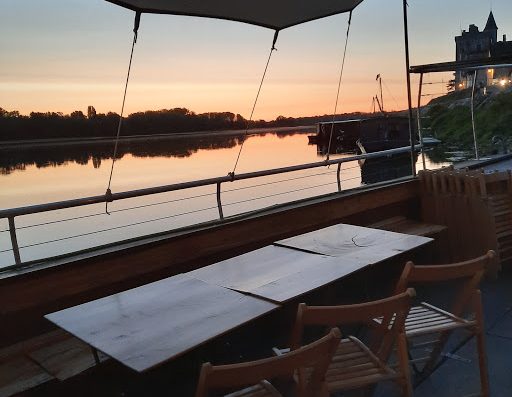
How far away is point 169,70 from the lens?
494 cm

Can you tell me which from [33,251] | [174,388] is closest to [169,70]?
[174,388]

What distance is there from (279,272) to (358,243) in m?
0.70

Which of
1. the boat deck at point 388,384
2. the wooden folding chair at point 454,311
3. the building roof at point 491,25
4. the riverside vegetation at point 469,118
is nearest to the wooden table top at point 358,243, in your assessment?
the wooden folding chair at point 454,311

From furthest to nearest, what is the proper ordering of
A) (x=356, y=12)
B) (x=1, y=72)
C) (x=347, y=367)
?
1. (x=356, y=12)
2. (x=1, y=72)
3. (x=347, y=367)

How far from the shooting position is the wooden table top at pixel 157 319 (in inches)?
62.5

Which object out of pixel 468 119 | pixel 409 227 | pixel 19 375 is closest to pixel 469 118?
pixel 468 119

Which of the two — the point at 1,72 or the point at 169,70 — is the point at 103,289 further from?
the point at 169,70

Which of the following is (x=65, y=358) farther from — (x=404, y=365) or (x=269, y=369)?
(x=404, y=365)

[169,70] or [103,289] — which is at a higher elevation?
[169,70]

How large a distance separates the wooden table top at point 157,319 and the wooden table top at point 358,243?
0.79m

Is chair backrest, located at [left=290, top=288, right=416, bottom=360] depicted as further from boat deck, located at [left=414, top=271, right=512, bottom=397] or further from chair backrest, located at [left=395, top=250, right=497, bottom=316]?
boat deck, located at [left=414, top=271, right=512, bottom=397]

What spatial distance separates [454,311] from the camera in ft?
7.25

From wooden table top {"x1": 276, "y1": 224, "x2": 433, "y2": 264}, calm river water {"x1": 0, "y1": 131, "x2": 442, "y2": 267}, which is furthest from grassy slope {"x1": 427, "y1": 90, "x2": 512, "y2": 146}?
wooden table top {"x1": 276, "y1": 224, "x2": 433, "y2": 264}

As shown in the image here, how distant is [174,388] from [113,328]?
0.98 meters
